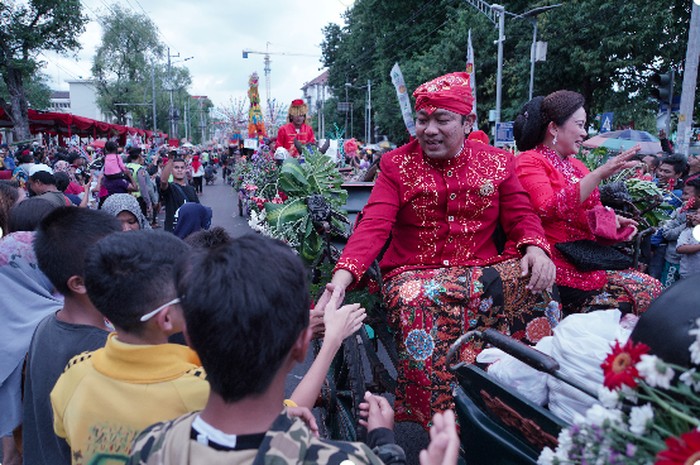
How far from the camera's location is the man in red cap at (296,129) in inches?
302

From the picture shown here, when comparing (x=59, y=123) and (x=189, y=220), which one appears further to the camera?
(x=59, y=123)

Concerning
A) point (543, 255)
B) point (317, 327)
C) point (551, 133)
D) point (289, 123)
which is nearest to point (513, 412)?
point (317, 327)

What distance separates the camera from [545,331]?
8.98ft

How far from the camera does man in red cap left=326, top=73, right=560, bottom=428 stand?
8.24ft

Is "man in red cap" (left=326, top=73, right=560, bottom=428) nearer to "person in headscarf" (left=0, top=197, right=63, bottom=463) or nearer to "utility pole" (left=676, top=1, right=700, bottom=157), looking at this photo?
"person in headscarf" (left=0, top=197, right=63, bottom=463)

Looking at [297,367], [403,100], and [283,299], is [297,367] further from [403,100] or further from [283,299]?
[403,100]

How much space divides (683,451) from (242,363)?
81cm

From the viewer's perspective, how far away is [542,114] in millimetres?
3199

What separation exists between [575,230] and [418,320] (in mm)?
1209

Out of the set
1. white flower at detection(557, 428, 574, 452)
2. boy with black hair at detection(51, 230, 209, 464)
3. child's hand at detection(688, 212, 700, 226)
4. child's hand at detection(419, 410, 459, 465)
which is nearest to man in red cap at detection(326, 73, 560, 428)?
boy with black hair at detection(51, 230, 209, 464)

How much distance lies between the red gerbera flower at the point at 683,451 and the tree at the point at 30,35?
2574cm

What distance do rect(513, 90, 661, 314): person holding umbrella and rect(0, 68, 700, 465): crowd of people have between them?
1 cm

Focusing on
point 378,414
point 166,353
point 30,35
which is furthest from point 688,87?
point 30,35

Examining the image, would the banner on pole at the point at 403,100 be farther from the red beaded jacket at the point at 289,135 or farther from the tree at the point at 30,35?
the tree at the point at 30,35
